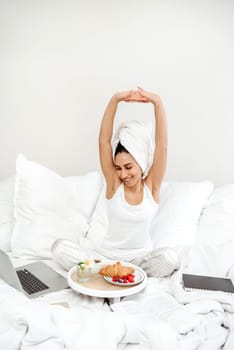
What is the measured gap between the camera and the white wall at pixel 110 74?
8.36ft

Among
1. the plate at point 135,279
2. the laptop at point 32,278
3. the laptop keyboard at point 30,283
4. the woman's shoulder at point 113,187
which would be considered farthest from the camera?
the woman's shoulder at point 113,187

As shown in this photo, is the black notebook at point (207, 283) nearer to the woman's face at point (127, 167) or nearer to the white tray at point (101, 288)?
the white tray at point (101, 288)

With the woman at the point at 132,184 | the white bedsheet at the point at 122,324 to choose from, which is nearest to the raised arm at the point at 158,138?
the woman at the point at 132,184

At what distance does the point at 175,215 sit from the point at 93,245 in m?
0.47

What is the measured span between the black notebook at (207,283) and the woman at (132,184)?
0.14 metres

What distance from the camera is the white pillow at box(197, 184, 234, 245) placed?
1979 mm

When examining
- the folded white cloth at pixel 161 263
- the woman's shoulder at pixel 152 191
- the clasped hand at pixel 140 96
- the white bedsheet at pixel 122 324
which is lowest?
the folded white cloth at pixel 161 263

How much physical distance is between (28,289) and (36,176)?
30.7 inches

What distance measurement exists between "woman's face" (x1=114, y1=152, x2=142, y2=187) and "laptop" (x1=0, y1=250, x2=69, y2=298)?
1.79 feet

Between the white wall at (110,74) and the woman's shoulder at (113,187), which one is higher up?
the white wall at (110,74)

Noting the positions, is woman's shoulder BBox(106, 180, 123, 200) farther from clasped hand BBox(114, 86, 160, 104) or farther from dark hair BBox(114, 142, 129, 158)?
clasped hand BBox(114, 86, 160, 104)

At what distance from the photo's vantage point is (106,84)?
2656 mm

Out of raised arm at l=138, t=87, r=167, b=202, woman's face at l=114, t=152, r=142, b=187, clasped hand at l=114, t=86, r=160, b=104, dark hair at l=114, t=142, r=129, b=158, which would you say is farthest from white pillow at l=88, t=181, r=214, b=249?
clasped hand at l=114, t=86, r=160, b=104

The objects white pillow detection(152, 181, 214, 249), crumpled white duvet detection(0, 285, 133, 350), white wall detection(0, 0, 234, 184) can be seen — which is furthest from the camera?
white wall detection(0, 0, 234, 184)
